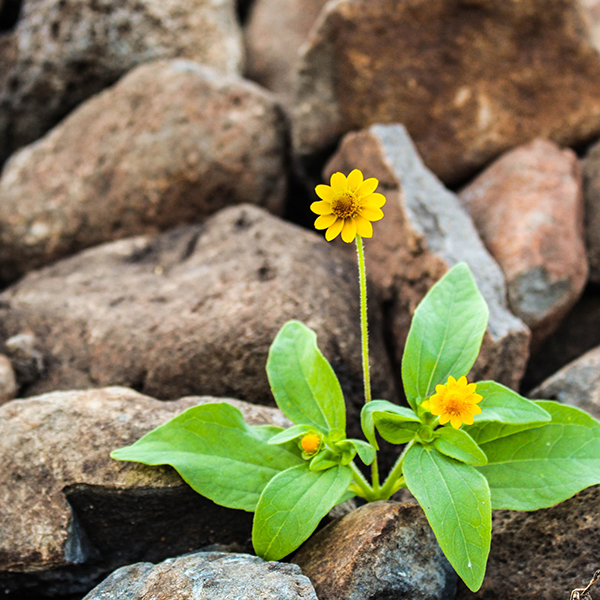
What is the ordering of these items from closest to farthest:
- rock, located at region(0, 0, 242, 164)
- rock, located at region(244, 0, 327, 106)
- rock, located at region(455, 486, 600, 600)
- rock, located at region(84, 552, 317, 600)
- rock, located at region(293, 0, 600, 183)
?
rock, located at region(84, 552, 317, 600) < rock, located at region(455, 486, 600, 600) < rock, located at region(293, 0, 600, 183) < rock, located at region(0, 0, 242, 164) < rock, located at region(244, 0, 327, 106)

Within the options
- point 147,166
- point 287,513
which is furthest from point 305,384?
point 147,166

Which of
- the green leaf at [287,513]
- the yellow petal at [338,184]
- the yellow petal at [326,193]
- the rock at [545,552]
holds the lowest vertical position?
the rock at [545,552]

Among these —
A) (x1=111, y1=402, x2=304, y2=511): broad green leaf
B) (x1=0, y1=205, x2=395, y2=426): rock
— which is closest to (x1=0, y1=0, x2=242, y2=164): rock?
(x1=0, y1=205, x2=395, y2=426): rock

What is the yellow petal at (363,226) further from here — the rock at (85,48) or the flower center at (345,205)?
the rock at (85,48)

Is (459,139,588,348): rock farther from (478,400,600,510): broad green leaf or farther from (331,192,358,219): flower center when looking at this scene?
(331,192,358,219): flower center

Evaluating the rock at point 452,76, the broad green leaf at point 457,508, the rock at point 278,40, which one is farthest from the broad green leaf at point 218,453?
the rock at point 278,40

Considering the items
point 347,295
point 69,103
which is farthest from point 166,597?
point 69,103

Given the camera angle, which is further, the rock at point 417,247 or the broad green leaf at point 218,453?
the rock at point 417,247

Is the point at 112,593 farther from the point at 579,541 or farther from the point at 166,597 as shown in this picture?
the point at 579,541

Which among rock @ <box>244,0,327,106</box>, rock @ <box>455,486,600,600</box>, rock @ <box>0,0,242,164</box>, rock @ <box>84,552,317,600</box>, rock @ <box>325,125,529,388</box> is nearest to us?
rock @ <box>84,552,317,600</box>
